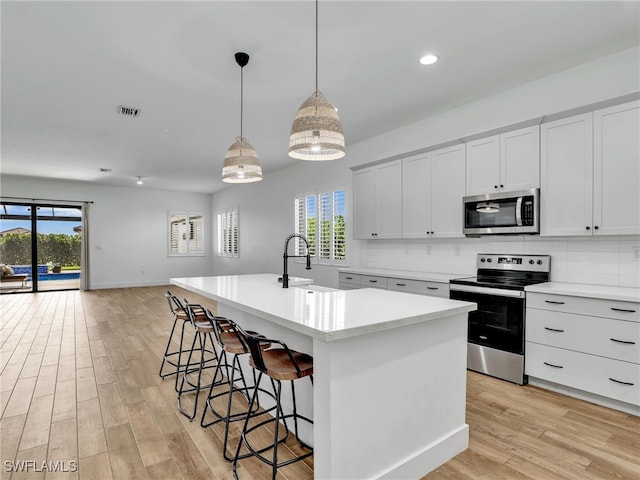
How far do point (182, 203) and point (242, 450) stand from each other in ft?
31.1

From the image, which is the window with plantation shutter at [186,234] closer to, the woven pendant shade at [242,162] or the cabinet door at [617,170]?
the woven pendant shade at [242,162]

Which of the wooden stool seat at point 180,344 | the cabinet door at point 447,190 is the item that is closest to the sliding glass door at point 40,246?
the wooden stool seat at point 180,344

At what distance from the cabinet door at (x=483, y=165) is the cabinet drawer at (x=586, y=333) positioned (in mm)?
1322

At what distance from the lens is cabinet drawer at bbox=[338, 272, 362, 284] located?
4.81 meters

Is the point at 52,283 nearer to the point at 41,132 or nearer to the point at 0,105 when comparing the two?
the point at 41,132

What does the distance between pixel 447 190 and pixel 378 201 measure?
106 cm

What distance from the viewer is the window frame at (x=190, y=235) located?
1042cm

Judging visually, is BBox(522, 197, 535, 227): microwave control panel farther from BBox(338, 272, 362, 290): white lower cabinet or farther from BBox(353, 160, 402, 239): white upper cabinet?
BBox(338, 272, 362, 290): white lower cabinet

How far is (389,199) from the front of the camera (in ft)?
15.5

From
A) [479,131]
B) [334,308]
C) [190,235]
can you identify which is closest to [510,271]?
[479,131]

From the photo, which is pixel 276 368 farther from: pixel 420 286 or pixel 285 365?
pixel 420 286

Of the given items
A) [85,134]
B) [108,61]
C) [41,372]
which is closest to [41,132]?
[85,134]

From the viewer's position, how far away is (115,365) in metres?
3.63

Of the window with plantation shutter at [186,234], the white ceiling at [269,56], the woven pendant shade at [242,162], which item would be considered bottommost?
the window with plantation shutter at [186,234]
